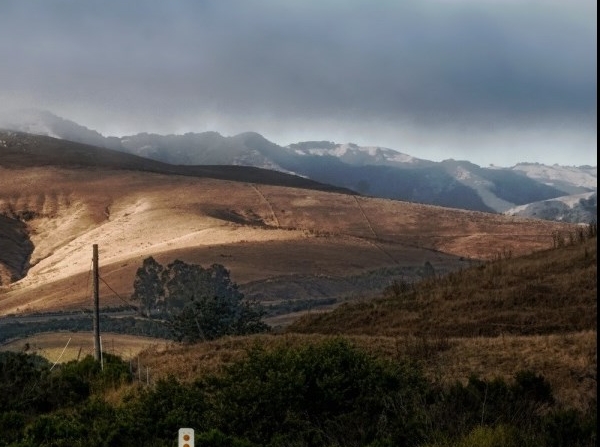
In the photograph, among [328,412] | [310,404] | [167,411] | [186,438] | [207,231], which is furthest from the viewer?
[207,231]

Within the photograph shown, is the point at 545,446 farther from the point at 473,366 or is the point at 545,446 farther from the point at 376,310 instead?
the point at 376,310

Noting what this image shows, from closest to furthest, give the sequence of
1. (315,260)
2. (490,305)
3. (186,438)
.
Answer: (186,438) → (490,305) → (315,260)

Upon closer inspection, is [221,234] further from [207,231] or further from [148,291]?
[148,291]

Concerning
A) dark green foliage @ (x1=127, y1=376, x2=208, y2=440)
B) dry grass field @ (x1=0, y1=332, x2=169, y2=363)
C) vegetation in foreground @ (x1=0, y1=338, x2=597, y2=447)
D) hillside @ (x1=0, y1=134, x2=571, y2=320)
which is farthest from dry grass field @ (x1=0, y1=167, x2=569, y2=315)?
vegetation in foreground @ (x1=0, y1=338, x2=597, y2=447)

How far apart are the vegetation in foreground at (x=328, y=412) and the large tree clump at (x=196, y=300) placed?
15.7 metres

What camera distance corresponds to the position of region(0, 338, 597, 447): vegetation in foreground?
409 inches

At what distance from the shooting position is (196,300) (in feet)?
147

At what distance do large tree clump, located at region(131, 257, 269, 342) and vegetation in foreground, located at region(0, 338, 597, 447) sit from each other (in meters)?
15.7

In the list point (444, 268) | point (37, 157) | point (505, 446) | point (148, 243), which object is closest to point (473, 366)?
point (505, 446)

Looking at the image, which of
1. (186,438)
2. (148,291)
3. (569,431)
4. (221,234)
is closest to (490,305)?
(569,431)

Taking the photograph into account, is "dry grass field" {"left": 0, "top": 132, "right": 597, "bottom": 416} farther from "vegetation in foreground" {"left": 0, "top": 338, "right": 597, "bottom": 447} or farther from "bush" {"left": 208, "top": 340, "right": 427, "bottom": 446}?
"bush" {"left": 208, "top": 340, "right": 427, "bottom": 446}

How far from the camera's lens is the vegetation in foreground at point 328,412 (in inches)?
409

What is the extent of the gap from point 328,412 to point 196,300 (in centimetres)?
3176

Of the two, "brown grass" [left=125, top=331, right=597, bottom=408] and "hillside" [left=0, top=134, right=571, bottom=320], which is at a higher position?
"brown grass" [left=125, top=331, right=597, bottom=408]
